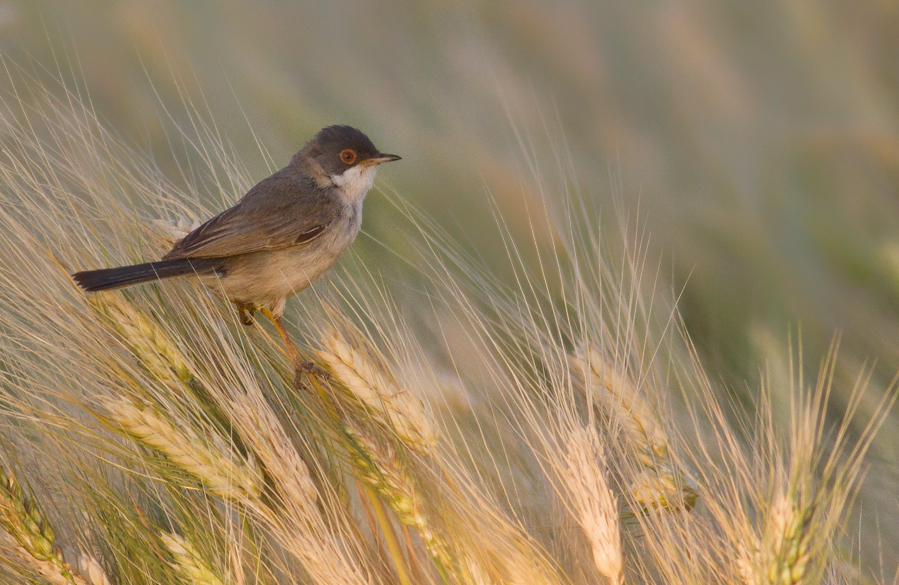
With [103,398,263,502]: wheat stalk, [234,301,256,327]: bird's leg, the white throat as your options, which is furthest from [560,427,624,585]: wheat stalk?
the white throat

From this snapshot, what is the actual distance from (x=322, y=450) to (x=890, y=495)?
1225 millimetres

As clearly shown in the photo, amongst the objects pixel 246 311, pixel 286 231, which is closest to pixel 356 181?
pixel 286 231

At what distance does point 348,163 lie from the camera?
6.48ft

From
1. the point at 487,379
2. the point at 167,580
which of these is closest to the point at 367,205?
the point at 487,379

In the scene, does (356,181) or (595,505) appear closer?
(595,505)

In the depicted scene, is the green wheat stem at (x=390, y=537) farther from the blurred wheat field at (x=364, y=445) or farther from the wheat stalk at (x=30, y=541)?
the wheat stalk at (x=30, y=541)

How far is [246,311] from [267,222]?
23cm

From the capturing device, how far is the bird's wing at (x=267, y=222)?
1.61 metres

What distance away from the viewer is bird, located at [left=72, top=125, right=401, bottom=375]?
163cm

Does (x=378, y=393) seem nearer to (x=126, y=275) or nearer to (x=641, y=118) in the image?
(x=126, y=275)

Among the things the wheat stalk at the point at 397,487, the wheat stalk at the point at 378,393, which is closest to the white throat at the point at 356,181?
the wheat stalk at the point at 378,393

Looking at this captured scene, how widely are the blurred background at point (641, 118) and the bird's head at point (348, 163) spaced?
6 centimetres

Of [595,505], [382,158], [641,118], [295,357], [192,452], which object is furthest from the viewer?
[382,158]

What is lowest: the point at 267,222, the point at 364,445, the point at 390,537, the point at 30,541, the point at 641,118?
the point at 390,537
